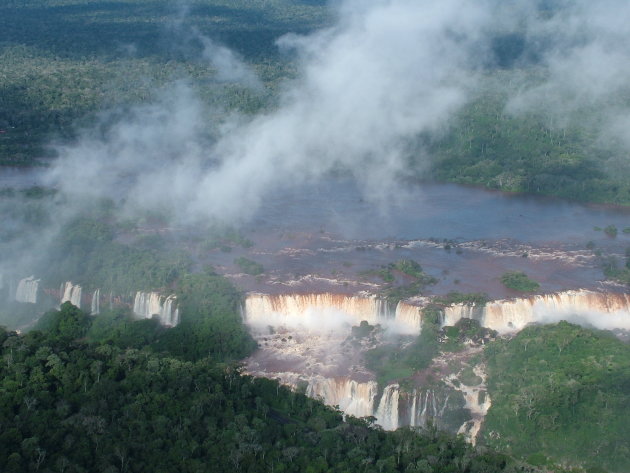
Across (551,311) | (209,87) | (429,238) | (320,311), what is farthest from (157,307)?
(209,87)

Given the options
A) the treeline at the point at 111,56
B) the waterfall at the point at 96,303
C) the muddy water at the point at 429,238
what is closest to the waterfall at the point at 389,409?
the muddy water at the point at 429,238

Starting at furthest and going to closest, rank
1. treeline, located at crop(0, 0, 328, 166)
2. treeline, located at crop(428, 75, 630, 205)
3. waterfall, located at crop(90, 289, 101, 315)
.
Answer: treeline, located at crop(0, 0, 328, 166) → treeline, located at crop(428, 75, 630, 205) → waterfall, located at crop(90, 289, 101, 315)

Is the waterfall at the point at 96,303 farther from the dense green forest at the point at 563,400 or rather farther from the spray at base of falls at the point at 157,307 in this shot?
the dense green forest at the point at 563,400

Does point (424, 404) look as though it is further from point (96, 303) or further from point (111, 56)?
point (111, 56)

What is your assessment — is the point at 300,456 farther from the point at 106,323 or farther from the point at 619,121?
the point at 619,121

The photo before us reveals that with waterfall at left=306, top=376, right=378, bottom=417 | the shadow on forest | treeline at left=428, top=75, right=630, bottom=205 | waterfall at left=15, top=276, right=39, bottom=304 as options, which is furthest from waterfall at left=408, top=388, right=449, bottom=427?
the shadow on forest

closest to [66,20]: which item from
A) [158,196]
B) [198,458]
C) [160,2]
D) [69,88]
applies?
[160,2]

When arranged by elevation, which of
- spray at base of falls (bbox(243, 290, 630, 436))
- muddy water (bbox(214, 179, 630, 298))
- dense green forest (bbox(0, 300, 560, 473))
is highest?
muddy water (bbox(214, 179, 630, 298))

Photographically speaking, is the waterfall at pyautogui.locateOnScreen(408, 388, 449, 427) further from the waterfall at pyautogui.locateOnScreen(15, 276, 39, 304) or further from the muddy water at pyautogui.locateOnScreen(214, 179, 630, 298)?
the waterfall at pyautogui.locateOnScreen(15, 276, 39, 304)
